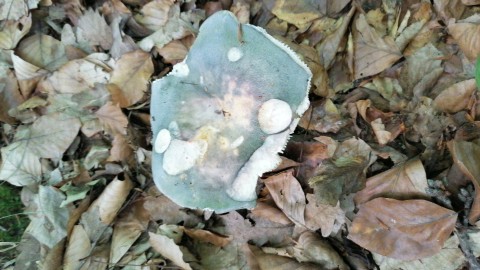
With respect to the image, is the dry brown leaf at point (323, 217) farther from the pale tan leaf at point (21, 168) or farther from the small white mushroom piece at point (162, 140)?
the pale tan leaf at point (21, 168)

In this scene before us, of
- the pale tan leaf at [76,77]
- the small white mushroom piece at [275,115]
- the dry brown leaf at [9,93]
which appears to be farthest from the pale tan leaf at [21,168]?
the small white mushroom piece at [275,115]

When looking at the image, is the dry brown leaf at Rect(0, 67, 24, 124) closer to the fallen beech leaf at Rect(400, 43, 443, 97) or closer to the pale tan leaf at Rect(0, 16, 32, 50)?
the pale tan leaf at Rect(0, 16, 32, 50)

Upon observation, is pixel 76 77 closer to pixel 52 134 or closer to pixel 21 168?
pixel 52 134

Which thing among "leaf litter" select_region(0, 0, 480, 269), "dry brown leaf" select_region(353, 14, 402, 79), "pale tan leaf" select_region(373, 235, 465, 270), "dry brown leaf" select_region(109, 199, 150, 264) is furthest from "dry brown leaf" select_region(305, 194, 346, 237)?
"dry brown leaf" select_region(109, 199, 150, 264)

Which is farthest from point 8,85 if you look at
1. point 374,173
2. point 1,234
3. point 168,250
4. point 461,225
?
point 461,225

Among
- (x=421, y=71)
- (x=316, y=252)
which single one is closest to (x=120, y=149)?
(x=316, y=252)

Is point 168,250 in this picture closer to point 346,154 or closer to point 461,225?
point 346,154
